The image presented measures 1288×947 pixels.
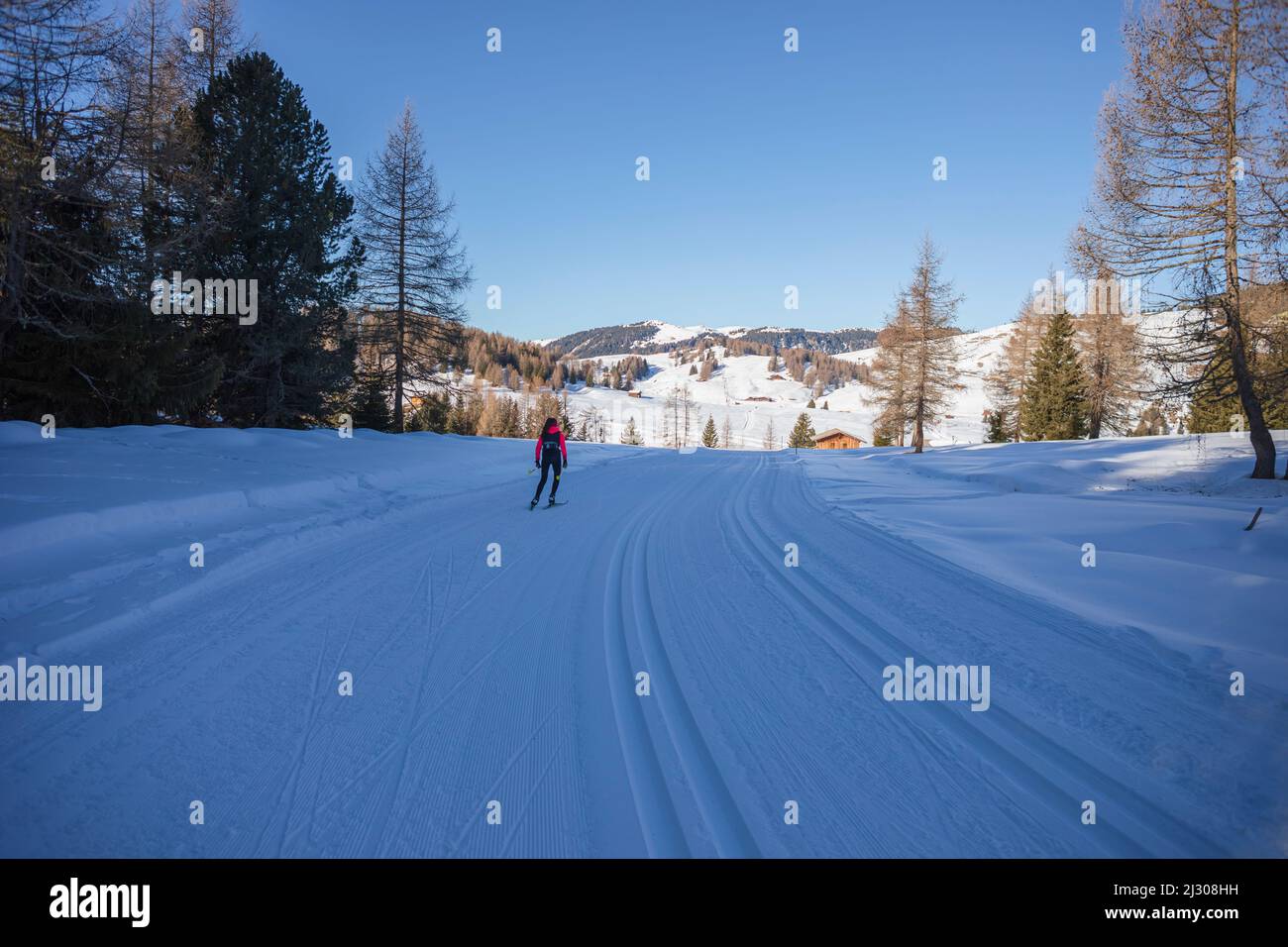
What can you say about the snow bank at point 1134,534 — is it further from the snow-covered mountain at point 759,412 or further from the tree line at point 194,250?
the snow-covered mountain at point 759,412

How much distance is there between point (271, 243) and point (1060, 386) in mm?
37209

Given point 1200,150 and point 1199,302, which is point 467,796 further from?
point 1200,150

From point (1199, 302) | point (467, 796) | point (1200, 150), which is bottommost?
point (467, 796)

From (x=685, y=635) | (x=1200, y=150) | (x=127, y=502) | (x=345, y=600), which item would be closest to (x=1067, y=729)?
(x=685, y=635)

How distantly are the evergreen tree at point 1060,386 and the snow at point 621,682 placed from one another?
26.1 m

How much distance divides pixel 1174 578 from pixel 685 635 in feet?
16.8

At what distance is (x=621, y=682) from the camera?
12.8 ft

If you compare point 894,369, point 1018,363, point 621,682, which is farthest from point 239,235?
point 1018,363

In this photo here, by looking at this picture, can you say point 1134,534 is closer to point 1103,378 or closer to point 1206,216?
point 1206,216

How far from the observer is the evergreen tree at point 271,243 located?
15023 mm

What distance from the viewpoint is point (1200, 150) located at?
12258 mm

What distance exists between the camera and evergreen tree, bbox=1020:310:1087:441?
96.7 ft

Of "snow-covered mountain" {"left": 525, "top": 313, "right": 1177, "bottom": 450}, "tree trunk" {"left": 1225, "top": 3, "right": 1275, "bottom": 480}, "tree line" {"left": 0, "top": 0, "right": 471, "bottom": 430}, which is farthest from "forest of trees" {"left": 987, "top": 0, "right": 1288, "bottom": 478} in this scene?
"snow-covered mountain" {"left": 525, "top": 313, "right": 1177, "bottom": 450}
